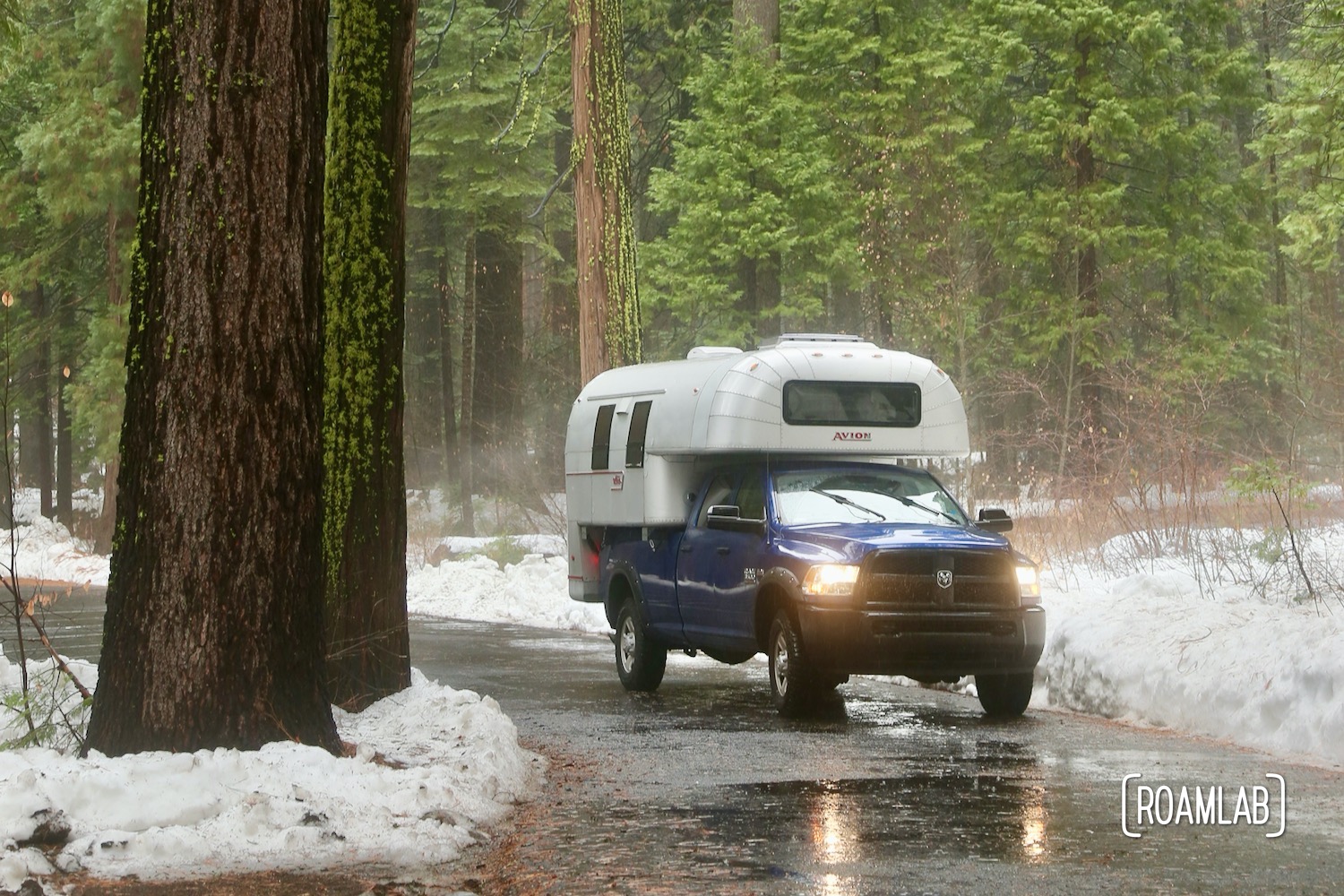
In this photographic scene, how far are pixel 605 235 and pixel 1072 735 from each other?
43.1ft

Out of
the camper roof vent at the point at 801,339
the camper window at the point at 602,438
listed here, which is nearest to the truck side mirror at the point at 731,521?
the camper roof vent at the point at 801,339

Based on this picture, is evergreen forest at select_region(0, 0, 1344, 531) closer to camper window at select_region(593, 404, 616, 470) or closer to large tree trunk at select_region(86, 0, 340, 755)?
camper window at select_region(593, 404, 616, 470)

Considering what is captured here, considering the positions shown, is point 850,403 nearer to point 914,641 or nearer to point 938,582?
point 938,582

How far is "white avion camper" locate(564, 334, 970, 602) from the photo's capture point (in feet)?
47.2

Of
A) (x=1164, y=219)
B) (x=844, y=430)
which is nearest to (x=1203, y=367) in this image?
(x=1164, y=219)

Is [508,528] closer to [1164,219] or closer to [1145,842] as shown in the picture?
[1164,219]

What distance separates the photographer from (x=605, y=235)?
2364 centimetres

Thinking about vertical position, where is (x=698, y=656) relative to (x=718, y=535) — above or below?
below

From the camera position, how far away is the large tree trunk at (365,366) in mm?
11273

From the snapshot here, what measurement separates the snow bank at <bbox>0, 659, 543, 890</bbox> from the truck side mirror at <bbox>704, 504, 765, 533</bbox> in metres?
4.92

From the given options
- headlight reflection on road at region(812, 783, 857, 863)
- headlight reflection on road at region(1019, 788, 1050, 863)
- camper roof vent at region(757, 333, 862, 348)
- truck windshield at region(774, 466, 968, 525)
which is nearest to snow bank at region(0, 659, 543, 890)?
headlight reflection on road at region(812, 783, 857, 863)

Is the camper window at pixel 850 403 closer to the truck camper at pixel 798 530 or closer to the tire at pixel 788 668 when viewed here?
the truck camper at pixel 798 530

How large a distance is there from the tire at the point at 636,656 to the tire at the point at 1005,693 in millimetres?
3058
